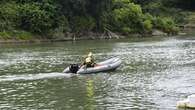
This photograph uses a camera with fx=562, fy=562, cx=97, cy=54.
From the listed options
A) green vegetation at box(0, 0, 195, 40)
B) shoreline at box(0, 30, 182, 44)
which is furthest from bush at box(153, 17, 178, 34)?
shoreline at box(0, 30, 182, 44)

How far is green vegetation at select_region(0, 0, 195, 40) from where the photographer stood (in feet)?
309

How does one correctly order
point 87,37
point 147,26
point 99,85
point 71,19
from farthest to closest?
point 147,26 < point 71,19 < point 87,37 < point 99,85

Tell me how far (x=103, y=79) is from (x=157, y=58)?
55.6 feet

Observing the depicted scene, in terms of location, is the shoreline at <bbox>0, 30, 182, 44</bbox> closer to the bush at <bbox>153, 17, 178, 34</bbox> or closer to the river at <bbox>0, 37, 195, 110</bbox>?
the bush at <bbox>153, 17, 178, 34</bbox>

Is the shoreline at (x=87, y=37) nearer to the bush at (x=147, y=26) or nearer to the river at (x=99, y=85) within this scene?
the bush at (x=147, y=26)

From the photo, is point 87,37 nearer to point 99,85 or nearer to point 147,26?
point 147,26

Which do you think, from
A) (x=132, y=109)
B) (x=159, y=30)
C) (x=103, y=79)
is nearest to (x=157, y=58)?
(x=103, y=79)

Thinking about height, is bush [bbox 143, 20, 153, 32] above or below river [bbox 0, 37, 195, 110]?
above

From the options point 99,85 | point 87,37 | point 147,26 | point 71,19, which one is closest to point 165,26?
point 147,26

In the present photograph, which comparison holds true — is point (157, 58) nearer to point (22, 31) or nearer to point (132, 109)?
point (132, 109)

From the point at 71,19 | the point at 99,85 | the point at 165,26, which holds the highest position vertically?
the point at 71,19

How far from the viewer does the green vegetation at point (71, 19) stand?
94.1 metres

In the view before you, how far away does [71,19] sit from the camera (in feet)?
327

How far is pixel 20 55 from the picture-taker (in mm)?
64750
